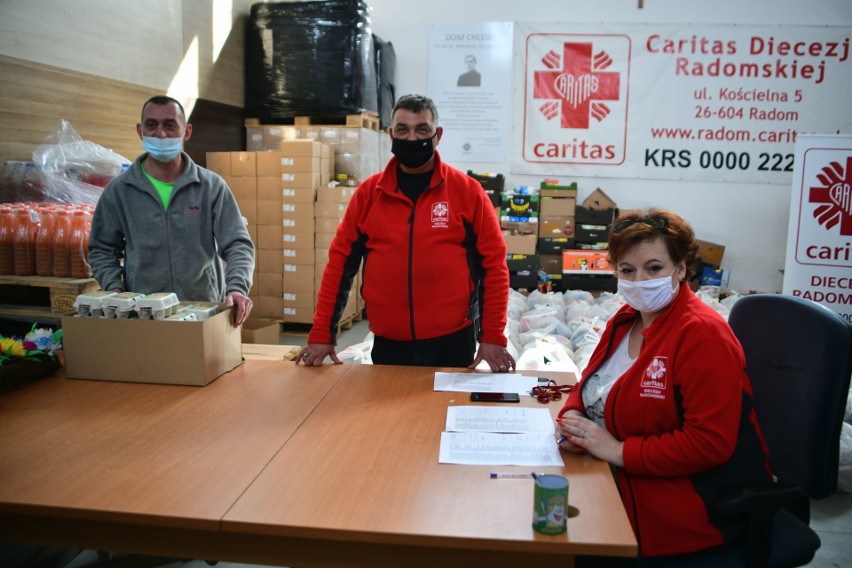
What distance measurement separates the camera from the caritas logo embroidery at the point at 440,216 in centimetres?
222

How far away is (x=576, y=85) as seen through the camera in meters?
6.68

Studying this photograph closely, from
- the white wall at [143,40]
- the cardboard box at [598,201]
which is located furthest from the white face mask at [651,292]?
the cardboard box at [598,201]

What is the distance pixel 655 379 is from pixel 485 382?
0.66 m

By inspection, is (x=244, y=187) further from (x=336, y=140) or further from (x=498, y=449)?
(x=498, y=449)

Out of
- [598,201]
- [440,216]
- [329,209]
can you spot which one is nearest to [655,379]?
[440,216]

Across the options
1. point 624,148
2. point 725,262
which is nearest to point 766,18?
point 624,148

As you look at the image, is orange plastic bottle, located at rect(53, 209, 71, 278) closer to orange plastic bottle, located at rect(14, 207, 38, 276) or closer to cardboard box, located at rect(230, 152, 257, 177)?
orange plastic bottle, located at rect(14, 207, 38, 276)

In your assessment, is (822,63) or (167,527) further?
(822,63)

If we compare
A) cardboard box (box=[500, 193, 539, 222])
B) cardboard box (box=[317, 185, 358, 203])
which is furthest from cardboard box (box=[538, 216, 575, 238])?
cardboard box (box=[317, 185, 358, 203])

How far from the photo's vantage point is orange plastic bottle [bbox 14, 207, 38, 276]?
3.00 meters

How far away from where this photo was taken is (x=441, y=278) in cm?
223

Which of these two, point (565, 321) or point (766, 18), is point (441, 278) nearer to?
point (565, 321)

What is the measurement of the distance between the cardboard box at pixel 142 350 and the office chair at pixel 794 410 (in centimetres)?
144

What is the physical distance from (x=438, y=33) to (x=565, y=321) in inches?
141
